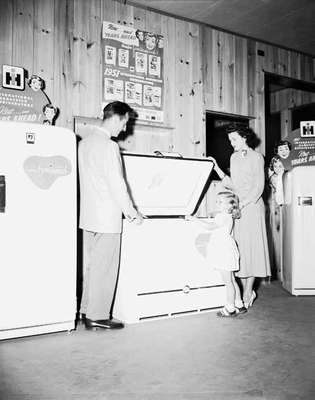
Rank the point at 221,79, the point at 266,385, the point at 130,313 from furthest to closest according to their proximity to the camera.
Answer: the point at 221,79 < the point at 130,313 < the point at 266,385

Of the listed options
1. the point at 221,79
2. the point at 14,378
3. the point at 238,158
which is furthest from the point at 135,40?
the point at 14,378

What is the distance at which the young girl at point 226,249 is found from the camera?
3254mm

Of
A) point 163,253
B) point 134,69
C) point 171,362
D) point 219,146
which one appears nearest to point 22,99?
point 134,69

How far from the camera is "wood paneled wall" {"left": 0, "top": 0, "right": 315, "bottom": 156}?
340 cm

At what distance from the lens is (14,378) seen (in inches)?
81.2

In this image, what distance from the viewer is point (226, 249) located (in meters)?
3.26

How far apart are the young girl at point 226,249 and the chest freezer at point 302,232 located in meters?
1.00

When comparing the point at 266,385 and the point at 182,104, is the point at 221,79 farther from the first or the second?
the point at 266,385

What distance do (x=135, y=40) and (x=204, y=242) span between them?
6.67 feet

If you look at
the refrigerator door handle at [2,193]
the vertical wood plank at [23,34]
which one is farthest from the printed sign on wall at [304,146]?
the refrigerator door handle at [2,193]

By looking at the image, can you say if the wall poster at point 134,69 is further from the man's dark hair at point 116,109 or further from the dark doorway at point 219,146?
the dark doorway at point 219,146

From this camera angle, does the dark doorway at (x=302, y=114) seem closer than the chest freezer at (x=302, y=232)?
No

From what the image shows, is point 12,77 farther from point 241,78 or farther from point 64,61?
point 241,78

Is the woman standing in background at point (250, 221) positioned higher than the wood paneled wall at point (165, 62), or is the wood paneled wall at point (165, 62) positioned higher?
the wood paneled wall at point (165, 62)
